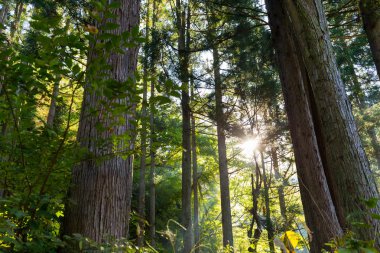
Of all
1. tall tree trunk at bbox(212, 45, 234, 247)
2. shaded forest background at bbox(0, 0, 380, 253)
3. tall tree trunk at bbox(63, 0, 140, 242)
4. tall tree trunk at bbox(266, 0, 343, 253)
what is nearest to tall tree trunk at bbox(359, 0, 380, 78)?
shaded forest background at bbox(0, 0, 380, 253)

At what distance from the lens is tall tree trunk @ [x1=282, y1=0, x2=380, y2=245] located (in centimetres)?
191

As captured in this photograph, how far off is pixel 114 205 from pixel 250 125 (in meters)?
6.42

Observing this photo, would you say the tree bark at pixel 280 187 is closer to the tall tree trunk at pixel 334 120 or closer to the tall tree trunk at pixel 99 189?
the tall tree trunk at pixel 334 120

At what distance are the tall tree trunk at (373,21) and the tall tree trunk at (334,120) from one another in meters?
2.16

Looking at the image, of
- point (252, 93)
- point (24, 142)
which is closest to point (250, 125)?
point (252, 93)

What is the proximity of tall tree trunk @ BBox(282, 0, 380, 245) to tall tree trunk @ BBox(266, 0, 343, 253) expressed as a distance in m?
0.91

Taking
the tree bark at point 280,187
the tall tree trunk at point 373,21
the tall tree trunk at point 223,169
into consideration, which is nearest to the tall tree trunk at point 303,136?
the tall tree trunk at point 373,21

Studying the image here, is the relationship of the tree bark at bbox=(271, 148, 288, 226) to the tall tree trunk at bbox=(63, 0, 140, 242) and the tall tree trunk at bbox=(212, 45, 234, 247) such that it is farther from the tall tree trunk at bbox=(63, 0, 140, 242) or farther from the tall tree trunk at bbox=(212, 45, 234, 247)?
the tall tree trunk at bbox=(63, 0, 140, 242)

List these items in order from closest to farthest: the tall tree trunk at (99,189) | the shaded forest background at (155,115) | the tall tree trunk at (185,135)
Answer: the shaded forest background at (155,115) → the tall tree trunk at (99,189) → the tall tree trunk at (185,135)

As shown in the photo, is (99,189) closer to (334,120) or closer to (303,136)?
(334,120)

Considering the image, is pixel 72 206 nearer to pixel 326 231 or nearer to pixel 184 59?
pixel 326 231

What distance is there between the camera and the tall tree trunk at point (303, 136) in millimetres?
3131

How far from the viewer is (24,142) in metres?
1.49

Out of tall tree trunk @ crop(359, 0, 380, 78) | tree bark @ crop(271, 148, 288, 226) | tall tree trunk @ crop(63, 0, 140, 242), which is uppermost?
tall tree trunk @ crop(359, 0, 380, 78)
